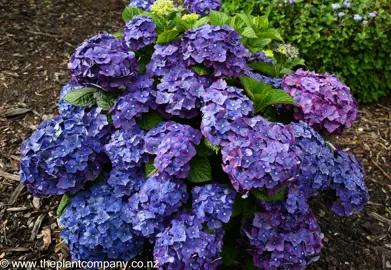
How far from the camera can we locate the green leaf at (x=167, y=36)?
2.29 meters

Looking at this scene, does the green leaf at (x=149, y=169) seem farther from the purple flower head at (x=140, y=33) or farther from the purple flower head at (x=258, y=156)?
the purple flower head at (x=140, y=33)

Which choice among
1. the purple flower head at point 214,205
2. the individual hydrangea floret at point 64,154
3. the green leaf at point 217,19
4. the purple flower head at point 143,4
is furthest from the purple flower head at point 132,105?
the purple flower head at point 143,4

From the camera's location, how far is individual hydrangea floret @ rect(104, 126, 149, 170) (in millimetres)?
2119

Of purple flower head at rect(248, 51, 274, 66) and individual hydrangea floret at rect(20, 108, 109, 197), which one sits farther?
purple flower head at rect(248, 51, 274, 66)

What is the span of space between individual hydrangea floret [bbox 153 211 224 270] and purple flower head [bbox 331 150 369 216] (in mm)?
760

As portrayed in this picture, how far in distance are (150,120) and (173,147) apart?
1.18 feet

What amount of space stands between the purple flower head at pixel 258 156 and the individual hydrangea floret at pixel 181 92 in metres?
0.28

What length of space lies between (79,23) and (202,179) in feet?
12.2

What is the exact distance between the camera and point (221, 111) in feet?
6.48

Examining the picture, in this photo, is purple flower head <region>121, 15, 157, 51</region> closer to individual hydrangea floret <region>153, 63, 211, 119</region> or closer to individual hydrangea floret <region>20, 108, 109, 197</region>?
individual hydrangea floret <region>153, 63, 211, 119</region>

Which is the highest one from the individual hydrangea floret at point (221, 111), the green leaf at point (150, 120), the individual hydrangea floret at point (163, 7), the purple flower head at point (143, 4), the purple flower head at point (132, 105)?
the individual hydrangea floret at point (163, 7)

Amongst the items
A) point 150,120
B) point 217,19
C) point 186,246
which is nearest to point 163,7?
point 217,19

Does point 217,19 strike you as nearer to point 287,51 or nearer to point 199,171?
point 287,51

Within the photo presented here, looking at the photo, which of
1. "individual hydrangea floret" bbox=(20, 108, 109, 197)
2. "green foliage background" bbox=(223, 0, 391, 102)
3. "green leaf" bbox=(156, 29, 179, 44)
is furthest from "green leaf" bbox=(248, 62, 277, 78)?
"green foliage background" bbox=(223, 0, 391, 102)
